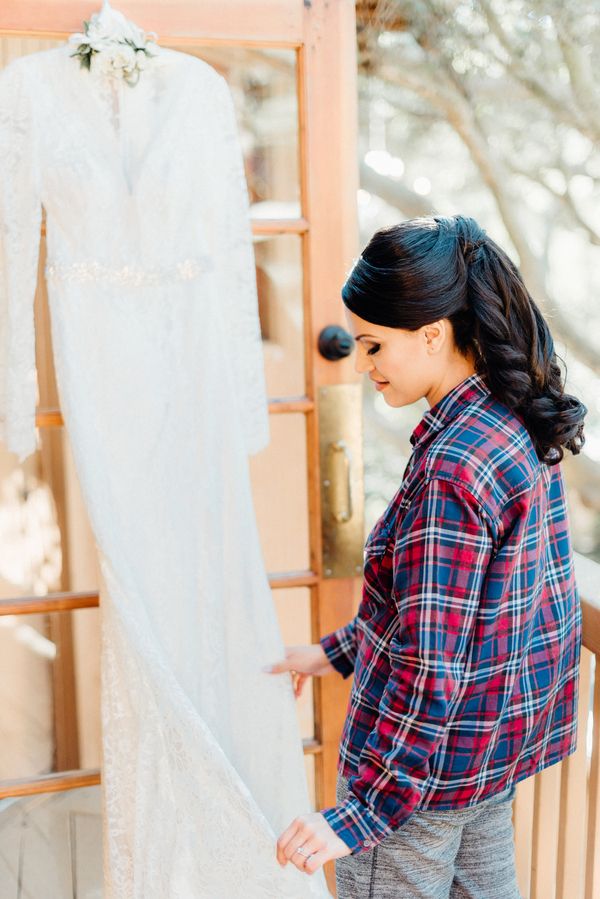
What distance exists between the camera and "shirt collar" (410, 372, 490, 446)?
111 centimetres

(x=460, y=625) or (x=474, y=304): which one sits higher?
(x=474, y=304)

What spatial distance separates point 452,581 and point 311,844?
35cm

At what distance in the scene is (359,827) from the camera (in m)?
1.04

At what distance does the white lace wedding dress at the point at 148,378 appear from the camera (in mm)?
1476

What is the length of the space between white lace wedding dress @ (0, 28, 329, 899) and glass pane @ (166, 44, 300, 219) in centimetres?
16

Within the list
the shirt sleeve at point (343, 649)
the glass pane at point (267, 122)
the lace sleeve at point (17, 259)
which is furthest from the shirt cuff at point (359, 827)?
the glass pane at point (267, 122)

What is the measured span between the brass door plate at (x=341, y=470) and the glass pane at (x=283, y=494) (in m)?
0.07

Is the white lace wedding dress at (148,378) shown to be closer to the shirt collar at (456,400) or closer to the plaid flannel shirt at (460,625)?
the plaid flannel shirt at (460,625)

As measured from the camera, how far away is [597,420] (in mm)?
3320

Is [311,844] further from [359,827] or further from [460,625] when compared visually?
[460,625]

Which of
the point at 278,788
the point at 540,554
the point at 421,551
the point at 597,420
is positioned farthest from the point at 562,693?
the point at 597,420

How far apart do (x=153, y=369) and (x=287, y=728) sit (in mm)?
654

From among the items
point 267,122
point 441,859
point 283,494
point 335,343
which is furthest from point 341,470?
point 441,859

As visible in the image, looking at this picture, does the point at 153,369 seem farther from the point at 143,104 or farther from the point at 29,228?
the point at 143,104
